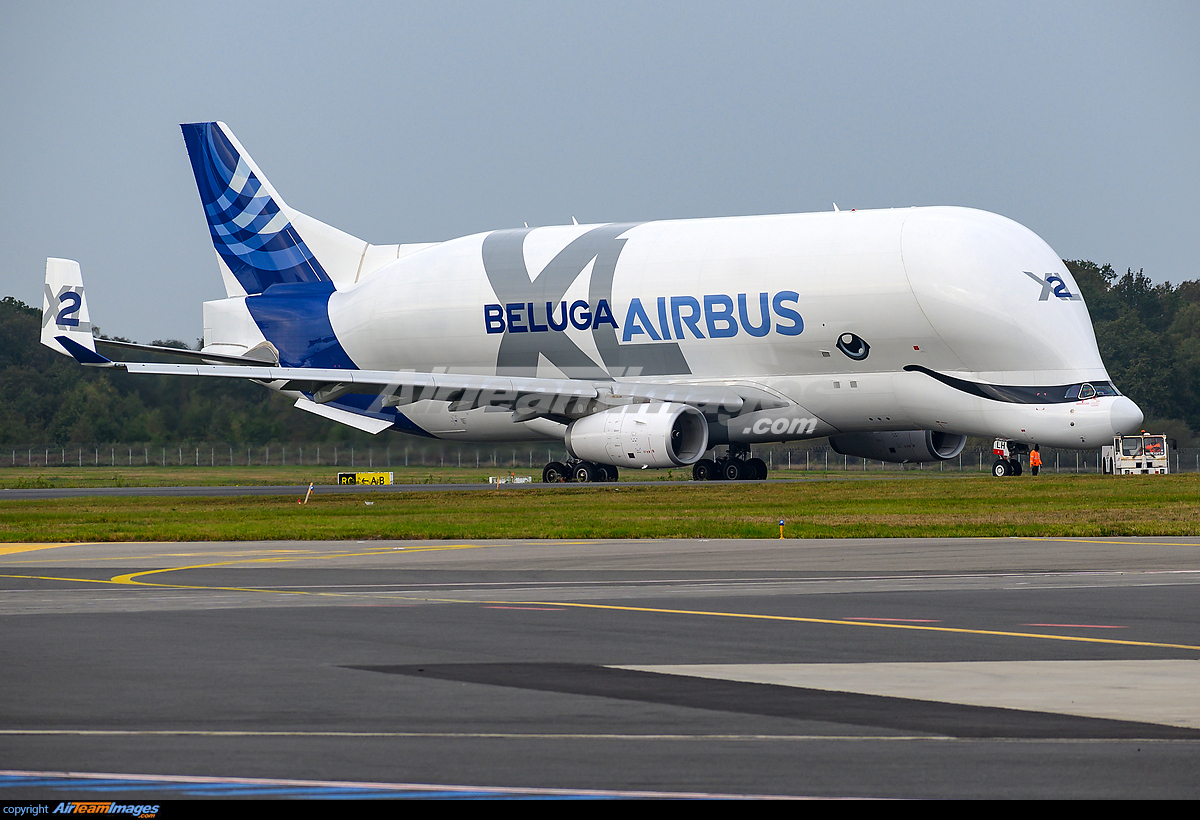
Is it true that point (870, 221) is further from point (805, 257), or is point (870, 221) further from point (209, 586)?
point (209, 586)

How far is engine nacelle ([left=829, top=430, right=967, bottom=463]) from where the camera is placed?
1731 inches

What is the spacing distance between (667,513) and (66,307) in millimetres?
20518

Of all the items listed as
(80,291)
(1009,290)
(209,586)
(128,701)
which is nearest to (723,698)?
(128,701)

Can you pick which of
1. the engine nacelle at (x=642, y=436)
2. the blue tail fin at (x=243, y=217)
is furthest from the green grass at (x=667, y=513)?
the blue tail fin at (x=243, y=217)

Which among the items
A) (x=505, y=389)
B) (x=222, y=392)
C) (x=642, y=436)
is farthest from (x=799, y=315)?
(x=222, y=392)

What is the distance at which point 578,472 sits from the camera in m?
43.3

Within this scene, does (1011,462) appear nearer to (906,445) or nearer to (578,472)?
(906,445)

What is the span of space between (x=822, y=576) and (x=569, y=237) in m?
28.6

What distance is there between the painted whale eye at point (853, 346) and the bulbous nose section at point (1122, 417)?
20.0ft

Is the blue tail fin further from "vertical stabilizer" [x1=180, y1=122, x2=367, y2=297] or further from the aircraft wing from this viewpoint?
the aircraft wing

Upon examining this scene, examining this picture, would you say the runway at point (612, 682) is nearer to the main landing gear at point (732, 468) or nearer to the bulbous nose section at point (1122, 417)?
the bulbous nose section at point (1122, 417)

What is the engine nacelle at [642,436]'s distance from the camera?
38750 millimetres

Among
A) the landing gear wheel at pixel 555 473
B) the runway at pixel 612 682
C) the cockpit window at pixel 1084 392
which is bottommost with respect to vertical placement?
the runway at pixel 612 682

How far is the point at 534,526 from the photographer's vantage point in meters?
25.7
